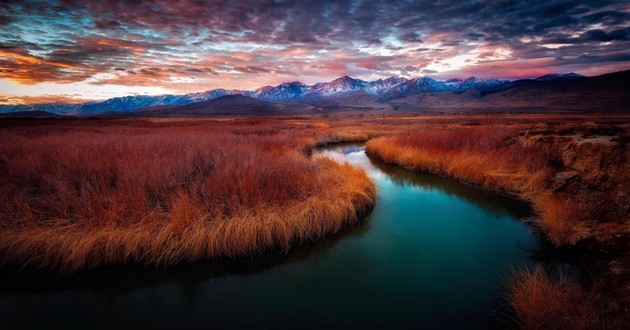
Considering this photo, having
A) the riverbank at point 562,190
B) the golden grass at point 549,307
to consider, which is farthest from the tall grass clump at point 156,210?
the riverbank at point 562,190

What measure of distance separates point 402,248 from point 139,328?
21.5ft

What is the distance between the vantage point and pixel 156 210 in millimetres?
8312

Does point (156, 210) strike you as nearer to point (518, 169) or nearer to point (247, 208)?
point (247, 208)

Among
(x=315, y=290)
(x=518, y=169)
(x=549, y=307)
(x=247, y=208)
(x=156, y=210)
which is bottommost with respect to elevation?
(x=315, y=290)

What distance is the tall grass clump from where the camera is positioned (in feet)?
23.3

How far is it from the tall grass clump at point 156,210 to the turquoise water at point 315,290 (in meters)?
0.46

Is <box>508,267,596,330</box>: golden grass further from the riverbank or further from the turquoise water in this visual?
the turquoise water

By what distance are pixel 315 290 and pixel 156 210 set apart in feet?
16.2

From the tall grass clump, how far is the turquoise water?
463mm

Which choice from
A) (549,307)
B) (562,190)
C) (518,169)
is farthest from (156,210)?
(518,169)

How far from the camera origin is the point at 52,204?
7965 mm

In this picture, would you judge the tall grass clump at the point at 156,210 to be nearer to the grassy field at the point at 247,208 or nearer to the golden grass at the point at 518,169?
the grassy field at the point at 247,208

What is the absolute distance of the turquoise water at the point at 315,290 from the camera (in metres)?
5.65

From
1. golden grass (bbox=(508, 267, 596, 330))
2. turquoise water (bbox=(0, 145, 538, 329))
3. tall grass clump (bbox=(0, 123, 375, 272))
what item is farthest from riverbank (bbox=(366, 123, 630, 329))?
tall grass clump (bbox=(0, 123, 375, 272))
